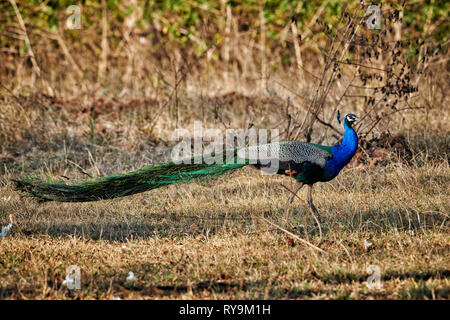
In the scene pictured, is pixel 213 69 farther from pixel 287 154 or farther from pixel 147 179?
pixel 287 154

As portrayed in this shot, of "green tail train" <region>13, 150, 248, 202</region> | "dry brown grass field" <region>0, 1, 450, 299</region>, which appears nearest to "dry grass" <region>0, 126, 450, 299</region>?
"dry brown grass field" <region>0, 1, 450, 299</region>

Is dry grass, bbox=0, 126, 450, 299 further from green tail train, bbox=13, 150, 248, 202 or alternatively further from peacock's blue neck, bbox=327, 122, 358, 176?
peacock's blue neck, bbox=327, 122, 358, 176

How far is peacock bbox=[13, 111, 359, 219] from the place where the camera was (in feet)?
13.2

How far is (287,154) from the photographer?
160 inches

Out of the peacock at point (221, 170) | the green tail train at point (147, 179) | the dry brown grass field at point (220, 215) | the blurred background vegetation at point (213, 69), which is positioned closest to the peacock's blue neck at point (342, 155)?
the peacock at point (221, 170)

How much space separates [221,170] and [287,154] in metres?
0.59

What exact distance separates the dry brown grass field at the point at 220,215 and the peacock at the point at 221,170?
0.25 meters

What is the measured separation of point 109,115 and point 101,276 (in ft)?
15.1

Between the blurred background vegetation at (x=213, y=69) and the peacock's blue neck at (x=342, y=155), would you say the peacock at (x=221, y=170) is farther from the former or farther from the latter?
the blurred background vegetation at (x=213, y=69)
